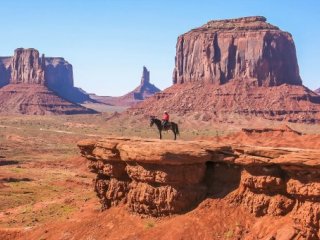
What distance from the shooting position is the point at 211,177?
2312 cm

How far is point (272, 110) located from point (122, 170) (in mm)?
100883

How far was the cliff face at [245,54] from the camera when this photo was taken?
13375cm

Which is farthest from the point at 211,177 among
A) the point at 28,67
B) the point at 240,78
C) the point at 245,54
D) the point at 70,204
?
the point at 28,67

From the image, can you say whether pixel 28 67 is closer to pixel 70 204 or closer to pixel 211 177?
pixel 70 204

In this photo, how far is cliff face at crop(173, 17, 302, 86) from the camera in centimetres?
13375

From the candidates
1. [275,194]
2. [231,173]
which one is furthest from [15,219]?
[275,194]

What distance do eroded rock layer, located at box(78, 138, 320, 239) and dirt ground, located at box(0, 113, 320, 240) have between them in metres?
0.67

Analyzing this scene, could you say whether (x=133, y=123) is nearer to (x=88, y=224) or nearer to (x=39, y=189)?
(x=39, y=189)

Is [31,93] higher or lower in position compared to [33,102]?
higher

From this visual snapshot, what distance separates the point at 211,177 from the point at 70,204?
1333 centimetres

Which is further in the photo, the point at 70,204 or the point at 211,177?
the point at 70,204

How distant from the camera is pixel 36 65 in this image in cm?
18912

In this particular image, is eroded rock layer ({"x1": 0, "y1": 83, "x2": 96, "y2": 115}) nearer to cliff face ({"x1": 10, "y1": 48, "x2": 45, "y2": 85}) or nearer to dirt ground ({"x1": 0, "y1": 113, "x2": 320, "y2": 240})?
cliff face ({"x1": 10, "y1": 48, "x2": 45, "y2": 85})

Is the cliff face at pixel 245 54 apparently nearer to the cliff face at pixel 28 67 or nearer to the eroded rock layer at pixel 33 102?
the eroded rock layer at pixel 33 102
